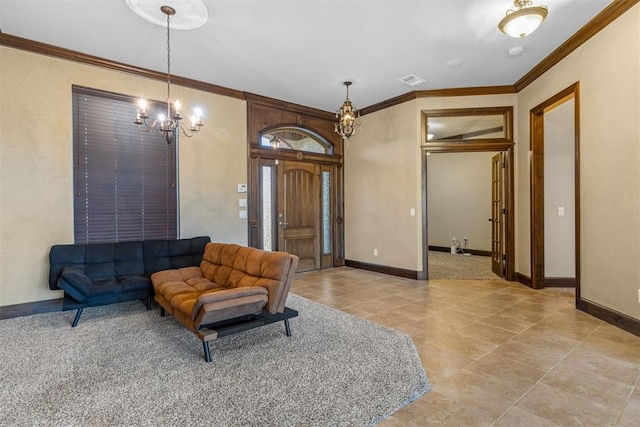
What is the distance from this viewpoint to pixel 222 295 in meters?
2.60

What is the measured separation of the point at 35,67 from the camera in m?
3.82

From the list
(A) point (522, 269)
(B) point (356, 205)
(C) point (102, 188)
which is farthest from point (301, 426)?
(B) point (356, 205)

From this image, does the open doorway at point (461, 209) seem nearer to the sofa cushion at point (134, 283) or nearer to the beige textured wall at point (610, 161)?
the beige textured wall at point (610, 161)

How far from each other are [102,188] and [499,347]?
478 cm

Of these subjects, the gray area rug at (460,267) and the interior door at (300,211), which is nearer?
the gray area rug at (460,267)

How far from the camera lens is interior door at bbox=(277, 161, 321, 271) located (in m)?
6.02

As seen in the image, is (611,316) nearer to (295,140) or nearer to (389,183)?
(389,183)

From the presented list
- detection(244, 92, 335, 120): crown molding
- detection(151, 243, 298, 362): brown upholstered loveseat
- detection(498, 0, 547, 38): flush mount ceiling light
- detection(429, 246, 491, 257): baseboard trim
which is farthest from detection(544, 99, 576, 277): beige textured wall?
detection(151, 243, 298, 362): brown upholstered loveseat

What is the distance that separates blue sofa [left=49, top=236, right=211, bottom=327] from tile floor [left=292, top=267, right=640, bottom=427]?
1.82 meters

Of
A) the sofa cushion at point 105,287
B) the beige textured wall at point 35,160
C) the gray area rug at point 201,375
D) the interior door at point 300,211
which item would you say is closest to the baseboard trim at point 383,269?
the interior door at point 300,211

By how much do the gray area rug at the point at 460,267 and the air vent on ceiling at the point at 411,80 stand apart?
3.22m

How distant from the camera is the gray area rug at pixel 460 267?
5.79 m

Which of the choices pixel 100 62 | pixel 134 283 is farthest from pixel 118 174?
pixel 134 283

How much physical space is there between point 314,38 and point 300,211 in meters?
3.20
